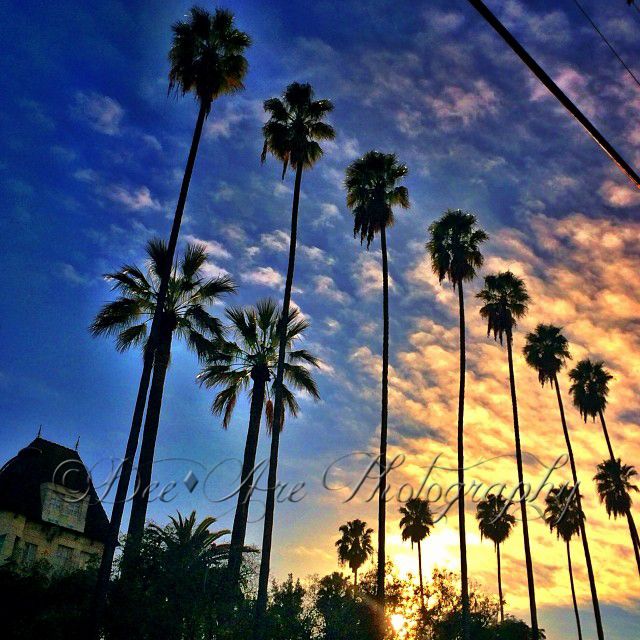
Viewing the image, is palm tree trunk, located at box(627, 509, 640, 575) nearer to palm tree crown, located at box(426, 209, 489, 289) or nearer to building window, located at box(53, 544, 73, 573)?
palm tree crown, located at box(426, 209, 489, 289)

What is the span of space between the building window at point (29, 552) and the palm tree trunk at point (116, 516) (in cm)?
945

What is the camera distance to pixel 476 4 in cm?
649

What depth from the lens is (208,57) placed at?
29766 mm

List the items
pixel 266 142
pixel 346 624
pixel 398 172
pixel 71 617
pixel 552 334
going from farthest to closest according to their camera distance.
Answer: pixel 552 334, pixel 398 172, pixel 266 142, pixel 346 624, pixel 71 617

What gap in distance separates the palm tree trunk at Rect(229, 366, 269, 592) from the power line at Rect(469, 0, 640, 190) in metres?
22.6

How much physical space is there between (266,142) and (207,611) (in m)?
23.3

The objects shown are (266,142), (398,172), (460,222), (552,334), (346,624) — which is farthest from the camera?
(552,334)

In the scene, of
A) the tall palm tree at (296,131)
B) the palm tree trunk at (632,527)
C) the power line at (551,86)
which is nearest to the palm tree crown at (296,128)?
the tall palm tree at (296,131)

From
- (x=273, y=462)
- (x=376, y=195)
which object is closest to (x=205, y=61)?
(x=376, y=195)

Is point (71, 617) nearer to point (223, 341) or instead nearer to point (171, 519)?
point (171, 519)

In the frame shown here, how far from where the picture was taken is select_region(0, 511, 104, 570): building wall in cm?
2942

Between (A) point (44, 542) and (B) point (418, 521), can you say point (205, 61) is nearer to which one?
(A) point (44, 542)

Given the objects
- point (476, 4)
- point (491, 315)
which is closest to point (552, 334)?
point (491, 315)

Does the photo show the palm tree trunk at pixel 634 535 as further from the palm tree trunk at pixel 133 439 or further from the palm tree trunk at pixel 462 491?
the palm tree trunk at pixel 133 439
